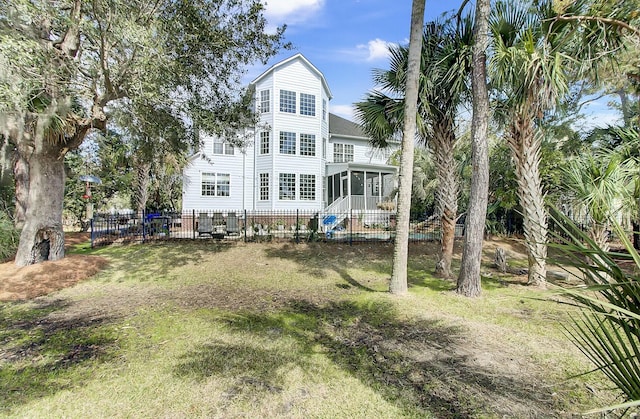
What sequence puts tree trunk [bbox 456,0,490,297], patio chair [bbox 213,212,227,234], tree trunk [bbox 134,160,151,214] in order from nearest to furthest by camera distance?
1. tree trunk [bbox 456,0,490,297]
2. patio chair [bbox 213,212,227,234]
3. tree trunk [bbox 134,160,151,214]

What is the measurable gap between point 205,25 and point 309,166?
14.0 m

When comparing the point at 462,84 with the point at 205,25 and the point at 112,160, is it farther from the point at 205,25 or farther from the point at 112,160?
the point at 112,160

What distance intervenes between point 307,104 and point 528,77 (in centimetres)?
1727

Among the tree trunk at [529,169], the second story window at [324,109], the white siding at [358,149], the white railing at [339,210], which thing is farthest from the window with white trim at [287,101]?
the tree trunk at [529,169]

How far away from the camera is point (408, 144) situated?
25.1ft

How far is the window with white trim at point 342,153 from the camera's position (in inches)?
1014

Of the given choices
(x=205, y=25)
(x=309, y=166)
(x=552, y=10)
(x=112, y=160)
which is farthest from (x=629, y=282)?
(x=112, y=160)

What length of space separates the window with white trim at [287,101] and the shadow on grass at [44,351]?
708 inches

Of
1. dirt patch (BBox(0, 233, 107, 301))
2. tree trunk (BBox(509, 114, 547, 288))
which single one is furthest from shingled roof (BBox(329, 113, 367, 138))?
dirt patch (BBox(0, 233, 107, 301))

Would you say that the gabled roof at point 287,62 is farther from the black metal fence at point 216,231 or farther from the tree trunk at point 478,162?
the tree trunk at point 478,162

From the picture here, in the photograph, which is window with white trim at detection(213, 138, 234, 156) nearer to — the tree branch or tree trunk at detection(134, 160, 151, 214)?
tree trunk at detection(134, 160, 151, 214)

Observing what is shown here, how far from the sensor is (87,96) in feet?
27.4

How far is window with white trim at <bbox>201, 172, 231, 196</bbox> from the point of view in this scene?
2189 cm

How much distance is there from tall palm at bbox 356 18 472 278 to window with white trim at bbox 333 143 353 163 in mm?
15347
